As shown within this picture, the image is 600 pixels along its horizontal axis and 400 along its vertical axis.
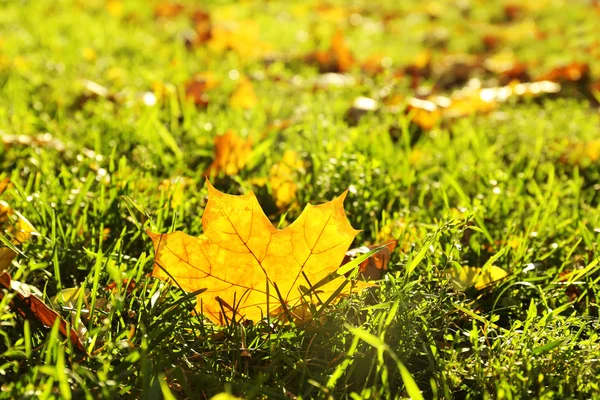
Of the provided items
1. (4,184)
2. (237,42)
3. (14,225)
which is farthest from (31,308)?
(237,42)

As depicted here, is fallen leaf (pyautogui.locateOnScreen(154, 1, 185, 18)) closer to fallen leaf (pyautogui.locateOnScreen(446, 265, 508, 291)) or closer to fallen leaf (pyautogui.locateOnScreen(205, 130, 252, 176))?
fallen leaf (pyautogui.locateOnScreen(205, 130, 252, 176))

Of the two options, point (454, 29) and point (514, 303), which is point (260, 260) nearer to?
point (514, 303)

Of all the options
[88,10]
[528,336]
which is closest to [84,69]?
[88,10]

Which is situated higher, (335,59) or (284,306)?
(284,306)

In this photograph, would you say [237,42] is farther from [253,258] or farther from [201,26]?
[253,258]

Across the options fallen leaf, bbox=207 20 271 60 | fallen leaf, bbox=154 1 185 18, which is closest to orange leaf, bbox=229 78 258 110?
fallen leaf, bbox=207 20 271 60

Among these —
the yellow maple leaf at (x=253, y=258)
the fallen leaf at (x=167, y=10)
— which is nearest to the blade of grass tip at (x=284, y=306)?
the yellow maple leaf at (x=253, y=258)
